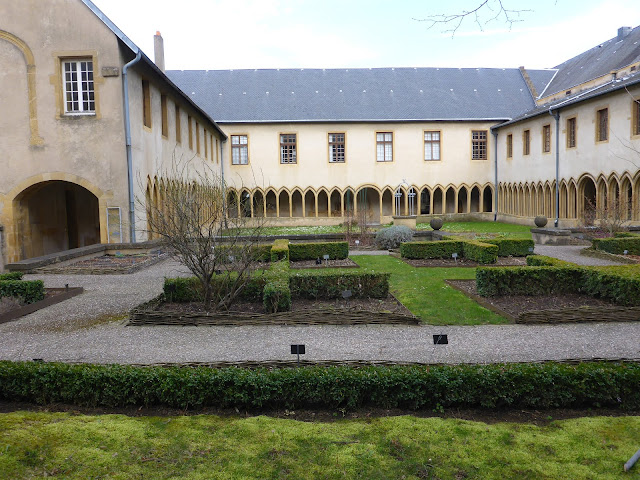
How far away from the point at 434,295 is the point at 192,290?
4.34 meters

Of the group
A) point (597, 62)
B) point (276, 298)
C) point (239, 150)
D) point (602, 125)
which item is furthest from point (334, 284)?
→ point (597, 62)

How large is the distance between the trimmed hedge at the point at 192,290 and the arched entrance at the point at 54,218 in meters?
9.78

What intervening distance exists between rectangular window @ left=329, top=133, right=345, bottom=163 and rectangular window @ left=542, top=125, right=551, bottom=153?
443 inches

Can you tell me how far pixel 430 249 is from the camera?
15297 mm

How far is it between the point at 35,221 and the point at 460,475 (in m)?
17.8

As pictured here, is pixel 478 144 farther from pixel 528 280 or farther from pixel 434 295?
pixel 434 295

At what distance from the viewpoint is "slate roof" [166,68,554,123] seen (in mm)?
31844

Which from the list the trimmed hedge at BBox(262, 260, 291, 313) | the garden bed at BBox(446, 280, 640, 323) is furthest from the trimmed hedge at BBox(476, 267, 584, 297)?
the trimmed hedge at BBox(262, 260, 291, 313)

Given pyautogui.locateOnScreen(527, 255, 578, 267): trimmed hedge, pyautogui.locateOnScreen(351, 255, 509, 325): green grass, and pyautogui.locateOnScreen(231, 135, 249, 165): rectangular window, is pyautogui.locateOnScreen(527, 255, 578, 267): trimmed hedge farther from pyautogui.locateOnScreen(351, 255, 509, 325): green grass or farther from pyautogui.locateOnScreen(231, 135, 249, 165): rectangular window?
pyautogui.locateOnScreen(231, 135, 249, 165): rectangular window

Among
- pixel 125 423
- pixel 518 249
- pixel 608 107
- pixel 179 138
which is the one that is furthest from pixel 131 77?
pixel 608 107

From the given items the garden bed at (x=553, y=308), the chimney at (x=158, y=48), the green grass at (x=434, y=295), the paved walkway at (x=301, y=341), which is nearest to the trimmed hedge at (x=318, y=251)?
the green grass at (x=434, y=295)

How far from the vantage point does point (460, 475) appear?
3754mm

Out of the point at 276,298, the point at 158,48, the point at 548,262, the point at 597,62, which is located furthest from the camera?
the point at 597,62

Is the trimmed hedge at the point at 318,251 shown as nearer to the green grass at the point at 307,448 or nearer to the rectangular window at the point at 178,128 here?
the rectangular window at the point at 178,128
